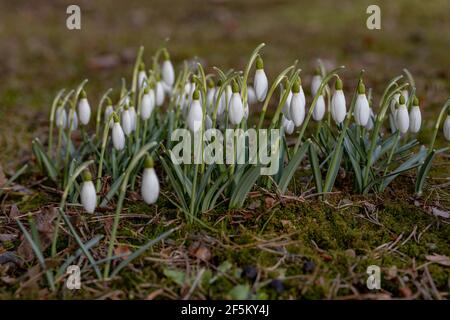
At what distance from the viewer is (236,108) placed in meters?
2.54

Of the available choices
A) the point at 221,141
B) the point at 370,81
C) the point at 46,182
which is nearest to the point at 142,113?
the point at 221,141

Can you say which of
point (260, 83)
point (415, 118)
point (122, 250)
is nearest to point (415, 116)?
point (415, 118)

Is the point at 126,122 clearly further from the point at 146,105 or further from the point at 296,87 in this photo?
the point at 296,87

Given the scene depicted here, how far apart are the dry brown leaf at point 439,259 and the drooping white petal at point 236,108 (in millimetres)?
1000

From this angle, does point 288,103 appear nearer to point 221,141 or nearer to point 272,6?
point 221,141

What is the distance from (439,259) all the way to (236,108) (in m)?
1.07

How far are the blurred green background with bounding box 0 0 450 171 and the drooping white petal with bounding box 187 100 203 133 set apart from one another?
1738 mm

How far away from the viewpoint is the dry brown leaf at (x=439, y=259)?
2479 mm

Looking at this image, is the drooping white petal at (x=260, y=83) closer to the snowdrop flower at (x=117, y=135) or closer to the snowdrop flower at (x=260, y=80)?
the snowdrop flower at (x=260, y=80)

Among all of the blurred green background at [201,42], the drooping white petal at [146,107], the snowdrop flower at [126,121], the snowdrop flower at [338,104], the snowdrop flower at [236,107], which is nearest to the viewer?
the snowdrop flower at [236,107]

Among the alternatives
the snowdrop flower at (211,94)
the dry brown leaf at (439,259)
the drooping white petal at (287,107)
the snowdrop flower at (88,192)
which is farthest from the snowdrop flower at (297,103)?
the snowdrop flower at (88,192)

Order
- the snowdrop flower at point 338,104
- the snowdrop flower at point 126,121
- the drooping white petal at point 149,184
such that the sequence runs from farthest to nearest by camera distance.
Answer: the snowdrop flower at point 126,121 < the snowdrop flower at point 338,104 < the drooping white petal at point 149,184

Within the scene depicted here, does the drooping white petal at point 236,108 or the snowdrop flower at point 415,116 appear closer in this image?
the drooping white petal at point 236,108
